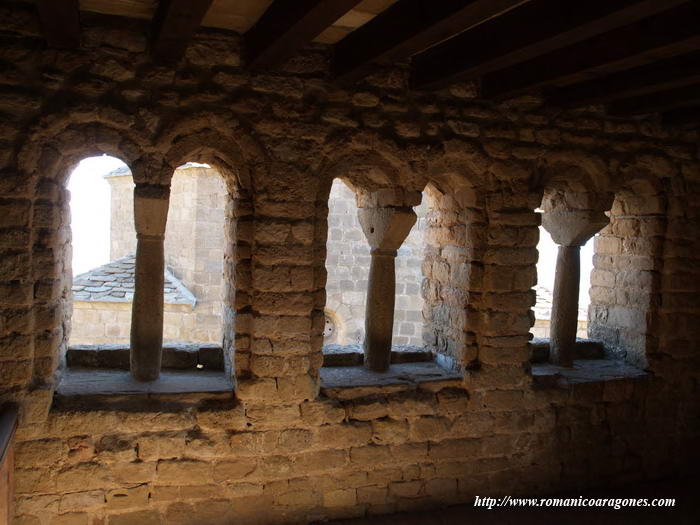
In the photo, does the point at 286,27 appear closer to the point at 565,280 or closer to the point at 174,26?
the point at 174,26

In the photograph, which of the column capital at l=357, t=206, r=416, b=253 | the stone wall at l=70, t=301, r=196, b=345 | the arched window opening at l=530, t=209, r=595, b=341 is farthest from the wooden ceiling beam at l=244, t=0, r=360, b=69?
the stone wall at l=70, t=301, r=196, b=345

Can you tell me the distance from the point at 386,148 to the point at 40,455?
8.64 feet

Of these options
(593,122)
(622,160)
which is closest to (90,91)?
(593,122)

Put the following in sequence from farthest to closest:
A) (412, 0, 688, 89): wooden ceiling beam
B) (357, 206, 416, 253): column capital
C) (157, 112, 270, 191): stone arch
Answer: (357, 206, 416, 253): column capital → (157, 112, 270, 191): stone arch → (412, 0, 688, 89): wooden ceiling beam

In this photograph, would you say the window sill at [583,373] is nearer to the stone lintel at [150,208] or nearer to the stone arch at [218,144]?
the stone arch at [218,144]

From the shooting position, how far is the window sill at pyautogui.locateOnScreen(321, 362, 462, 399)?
369 centimetres

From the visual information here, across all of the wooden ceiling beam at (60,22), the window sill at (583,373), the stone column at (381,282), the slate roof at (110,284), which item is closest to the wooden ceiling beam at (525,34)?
the stone column at (381,282)

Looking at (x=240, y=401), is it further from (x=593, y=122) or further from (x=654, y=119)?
(x=654, y=119)

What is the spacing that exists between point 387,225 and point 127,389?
188 cm

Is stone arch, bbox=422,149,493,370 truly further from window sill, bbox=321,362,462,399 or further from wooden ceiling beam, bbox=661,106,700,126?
wooden ceiling beam, bbox=661,106,700,126

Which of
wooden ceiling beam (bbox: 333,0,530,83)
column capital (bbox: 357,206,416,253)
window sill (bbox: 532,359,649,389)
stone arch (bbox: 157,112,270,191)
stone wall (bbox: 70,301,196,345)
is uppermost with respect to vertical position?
wooden ceiling beam (bbox: 333,0,530,83)

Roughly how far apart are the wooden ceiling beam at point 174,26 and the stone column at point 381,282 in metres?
1.59

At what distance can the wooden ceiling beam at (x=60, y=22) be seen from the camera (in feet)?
7.91

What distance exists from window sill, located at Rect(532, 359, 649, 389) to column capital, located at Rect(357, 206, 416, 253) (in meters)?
1.45
